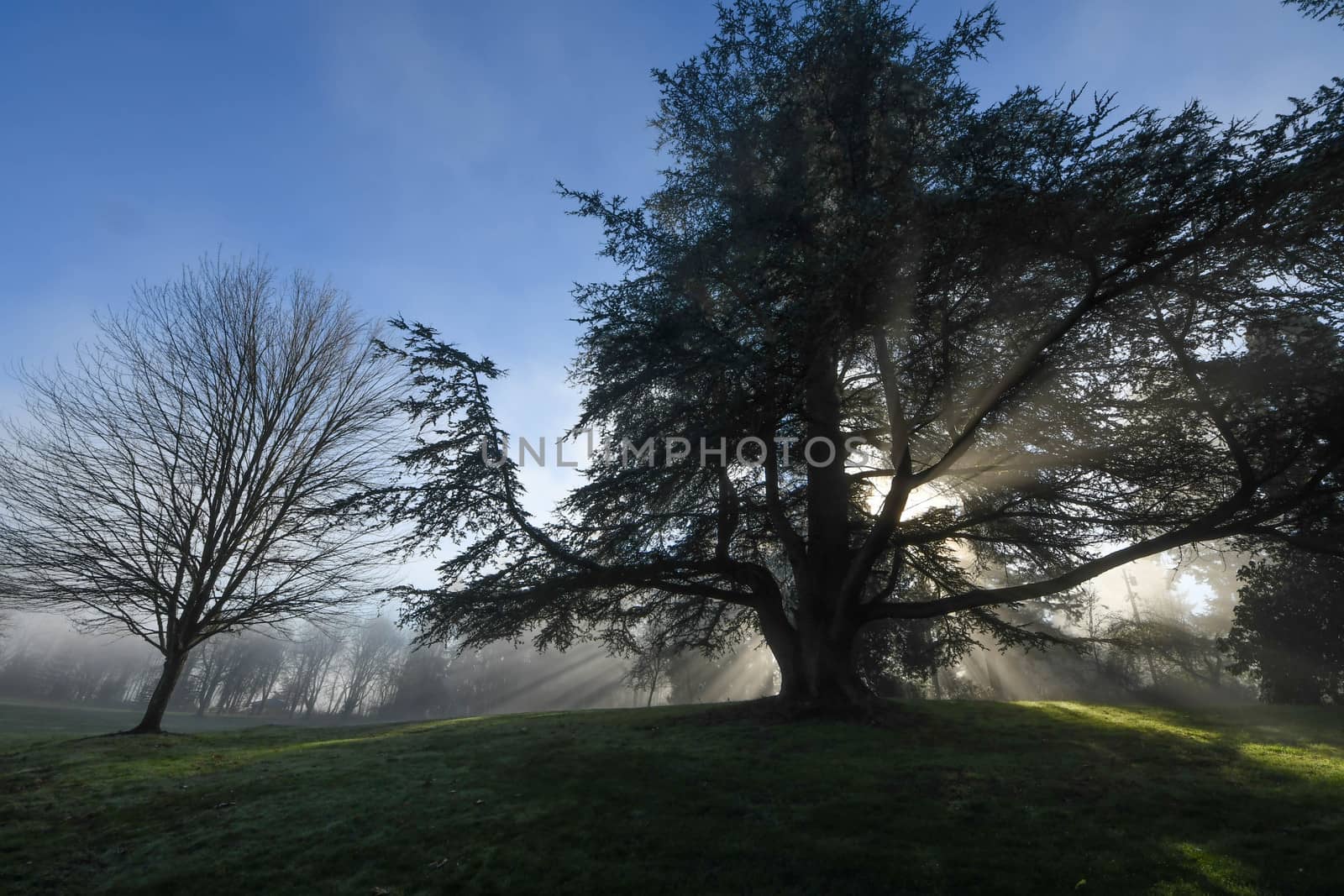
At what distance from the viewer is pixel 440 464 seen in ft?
30.6

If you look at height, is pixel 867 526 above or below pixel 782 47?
below

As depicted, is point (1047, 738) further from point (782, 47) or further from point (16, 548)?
point (16, 548)

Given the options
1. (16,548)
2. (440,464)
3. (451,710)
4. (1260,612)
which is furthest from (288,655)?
(1260,612)

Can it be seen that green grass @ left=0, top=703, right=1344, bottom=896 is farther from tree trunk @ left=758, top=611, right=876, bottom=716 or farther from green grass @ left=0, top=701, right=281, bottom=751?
green grass @ left=0, top=701, right=281, bottom=751

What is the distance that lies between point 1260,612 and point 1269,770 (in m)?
18.7

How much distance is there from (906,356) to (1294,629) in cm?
2257

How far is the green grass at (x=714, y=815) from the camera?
17.6ft

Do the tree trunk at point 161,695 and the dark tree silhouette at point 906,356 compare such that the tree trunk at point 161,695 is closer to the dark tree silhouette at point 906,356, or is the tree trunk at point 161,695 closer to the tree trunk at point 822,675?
the dark tree silhouette at point 906,356

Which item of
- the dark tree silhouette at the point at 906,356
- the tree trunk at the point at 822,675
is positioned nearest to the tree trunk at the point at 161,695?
the dark tree silhouette at the point at 906,356

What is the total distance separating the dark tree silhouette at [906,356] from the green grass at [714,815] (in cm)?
239

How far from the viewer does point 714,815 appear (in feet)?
22.3

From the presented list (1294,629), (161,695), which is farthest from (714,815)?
(1294,629)

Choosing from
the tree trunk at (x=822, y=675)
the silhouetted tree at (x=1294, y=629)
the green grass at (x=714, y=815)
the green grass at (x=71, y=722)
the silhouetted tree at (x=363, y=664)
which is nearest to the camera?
the green grass at (x=714, y=815)

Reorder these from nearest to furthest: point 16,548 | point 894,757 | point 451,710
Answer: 1. point 894,757
2. point 16,548
3. point 451,710
